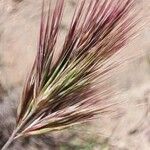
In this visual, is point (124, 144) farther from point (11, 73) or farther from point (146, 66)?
point (11, 73)

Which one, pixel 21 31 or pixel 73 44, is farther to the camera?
pixel 21 31

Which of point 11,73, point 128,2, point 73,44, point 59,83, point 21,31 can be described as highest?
point 128,2

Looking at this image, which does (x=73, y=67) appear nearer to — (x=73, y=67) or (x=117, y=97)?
(x=73, y=67)

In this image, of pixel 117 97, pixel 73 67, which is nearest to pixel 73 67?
pixel 73 67

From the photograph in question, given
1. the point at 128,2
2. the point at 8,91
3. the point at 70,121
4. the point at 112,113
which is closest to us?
the point at 128,2

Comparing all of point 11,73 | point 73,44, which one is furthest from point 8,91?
point 73,44
